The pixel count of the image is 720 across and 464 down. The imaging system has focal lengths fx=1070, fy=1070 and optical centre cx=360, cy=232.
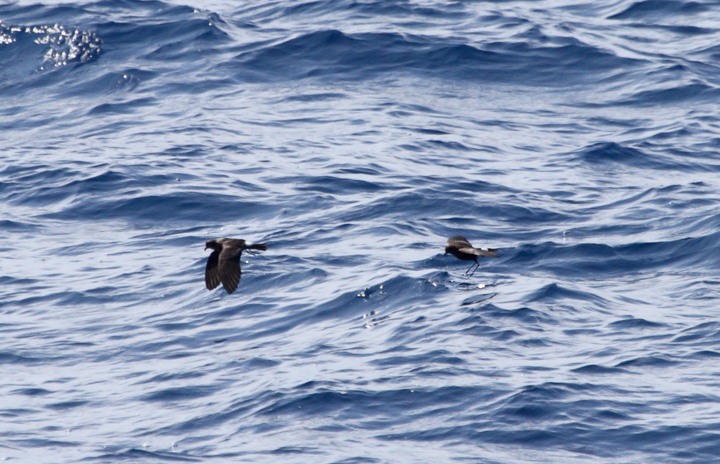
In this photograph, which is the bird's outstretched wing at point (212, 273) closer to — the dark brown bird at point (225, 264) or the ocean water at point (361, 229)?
the dark brown bird at point (225, 264)

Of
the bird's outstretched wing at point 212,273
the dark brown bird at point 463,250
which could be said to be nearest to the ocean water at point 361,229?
the dark brown bird at point 463,250

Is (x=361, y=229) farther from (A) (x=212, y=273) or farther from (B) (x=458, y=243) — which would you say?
(A) (x=212, y=273)

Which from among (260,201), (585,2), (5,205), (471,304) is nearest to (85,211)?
(5,205)

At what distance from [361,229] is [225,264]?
317 centimetres

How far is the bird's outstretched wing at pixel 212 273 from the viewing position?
32.2 feet

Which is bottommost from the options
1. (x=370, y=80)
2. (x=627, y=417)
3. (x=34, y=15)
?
(x=627, y=417)

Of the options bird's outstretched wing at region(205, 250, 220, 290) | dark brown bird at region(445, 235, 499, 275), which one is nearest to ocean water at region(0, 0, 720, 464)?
dark brown bird at region(445, 235, 499, 275)

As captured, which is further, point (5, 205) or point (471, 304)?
point (5, 205)

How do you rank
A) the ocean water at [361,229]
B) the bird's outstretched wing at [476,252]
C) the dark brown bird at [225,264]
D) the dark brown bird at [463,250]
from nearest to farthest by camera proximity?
the ocean water at [361,229]
the dark brown bird at [225,264]
the bird's outstretched wing at [476,252]
the dark brown bird at [463,250]

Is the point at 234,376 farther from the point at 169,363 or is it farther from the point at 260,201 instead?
the point at 260,201

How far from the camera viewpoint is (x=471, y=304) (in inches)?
415

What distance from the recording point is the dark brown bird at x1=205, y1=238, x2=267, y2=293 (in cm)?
981

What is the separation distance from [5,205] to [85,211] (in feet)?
3.80

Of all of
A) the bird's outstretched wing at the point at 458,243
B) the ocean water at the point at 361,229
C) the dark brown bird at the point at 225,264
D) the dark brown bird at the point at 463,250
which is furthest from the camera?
the bird's outstretched wing at the point at 458,243
